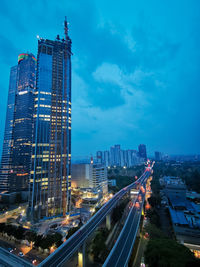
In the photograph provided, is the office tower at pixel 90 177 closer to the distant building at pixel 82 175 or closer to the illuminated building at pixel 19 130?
the distant building at pixel 82 175

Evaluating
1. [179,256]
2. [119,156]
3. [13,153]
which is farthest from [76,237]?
[119,156]

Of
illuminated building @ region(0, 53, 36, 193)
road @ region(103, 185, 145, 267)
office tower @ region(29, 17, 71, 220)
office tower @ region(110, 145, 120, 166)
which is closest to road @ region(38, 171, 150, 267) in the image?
road @ region(103, 185, 145, 267)

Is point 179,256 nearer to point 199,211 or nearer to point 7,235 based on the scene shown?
point 199,211

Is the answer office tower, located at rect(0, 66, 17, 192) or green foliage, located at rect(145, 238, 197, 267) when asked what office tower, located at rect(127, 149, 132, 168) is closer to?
office tower, located at rect(0, 66, 17, 192)

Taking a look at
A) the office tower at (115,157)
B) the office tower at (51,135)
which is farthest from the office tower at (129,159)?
the office tower at (51,135)

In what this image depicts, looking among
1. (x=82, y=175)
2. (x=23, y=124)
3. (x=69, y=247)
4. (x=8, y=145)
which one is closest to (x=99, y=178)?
(x=82, y=175)
